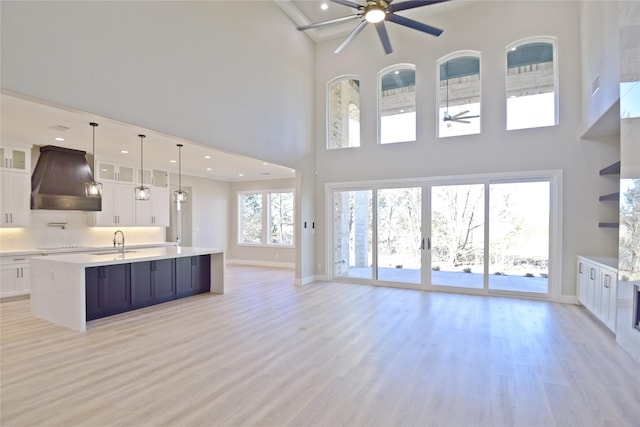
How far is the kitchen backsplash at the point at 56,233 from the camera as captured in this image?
6129 mm

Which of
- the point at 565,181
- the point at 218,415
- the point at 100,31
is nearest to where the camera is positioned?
the point at 218,415

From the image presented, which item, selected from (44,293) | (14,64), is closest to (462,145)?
(14,64)

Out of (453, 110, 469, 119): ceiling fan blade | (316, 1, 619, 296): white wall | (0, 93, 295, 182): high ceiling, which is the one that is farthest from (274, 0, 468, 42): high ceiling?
(0, 93, 295, 182): high ceiling

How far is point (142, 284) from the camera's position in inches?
203

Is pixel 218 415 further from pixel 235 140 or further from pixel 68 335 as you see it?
pixel 235 140

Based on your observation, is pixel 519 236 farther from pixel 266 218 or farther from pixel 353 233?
pixel 266 218

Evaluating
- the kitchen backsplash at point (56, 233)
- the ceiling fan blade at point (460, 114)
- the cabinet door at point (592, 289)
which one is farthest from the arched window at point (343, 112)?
the kitchen backsplash at point (56, 233)

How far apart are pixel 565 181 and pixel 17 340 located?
8.14 meters

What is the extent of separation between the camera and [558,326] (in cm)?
427

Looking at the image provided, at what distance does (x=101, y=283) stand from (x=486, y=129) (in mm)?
6927

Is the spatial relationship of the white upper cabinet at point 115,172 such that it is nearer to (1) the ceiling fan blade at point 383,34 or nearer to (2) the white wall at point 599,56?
(1) the ceiling fan blade at point 383,34

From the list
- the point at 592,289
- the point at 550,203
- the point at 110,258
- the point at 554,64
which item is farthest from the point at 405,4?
the point at 110,258

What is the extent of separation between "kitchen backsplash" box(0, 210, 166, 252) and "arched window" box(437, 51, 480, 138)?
7785 mm

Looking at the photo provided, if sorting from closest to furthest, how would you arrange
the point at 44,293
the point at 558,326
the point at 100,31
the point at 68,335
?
the point at 100,31, the point at 68,335, the point at 558,326, the point at 44,293
